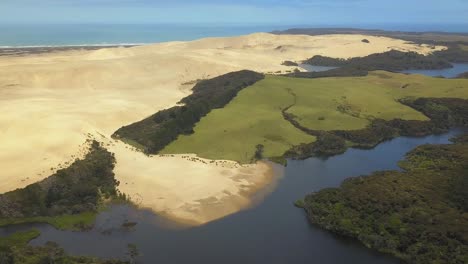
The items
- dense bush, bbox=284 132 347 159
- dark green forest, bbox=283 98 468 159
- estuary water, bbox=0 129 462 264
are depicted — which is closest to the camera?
estuary water, bbox=0 129 462 264

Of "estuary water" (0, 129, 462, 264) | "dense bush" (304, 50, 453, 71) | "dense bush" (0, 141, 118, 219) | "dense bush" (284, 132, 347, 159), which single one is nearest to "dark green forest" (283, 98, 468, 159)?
"dense bush" (284, 132, 347, 159)

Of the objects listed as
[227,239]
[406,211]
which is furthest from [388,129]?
[227,239]

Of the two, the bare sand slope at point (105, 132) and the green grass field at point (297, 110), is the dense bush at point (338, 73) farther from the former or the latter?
the bare sand slope at point (105, 132)

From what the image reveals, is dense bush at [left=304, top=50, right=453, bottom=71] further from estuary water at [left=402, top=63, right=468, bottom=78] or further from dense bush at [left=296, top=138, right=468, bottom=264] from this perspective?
dense bush at [left=296, top=138, right=468, bottom=264]

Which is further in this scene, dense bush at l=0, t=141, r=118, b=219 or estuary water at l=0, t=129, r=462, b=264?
dense bush at l=0, t=141, r=118, b=219

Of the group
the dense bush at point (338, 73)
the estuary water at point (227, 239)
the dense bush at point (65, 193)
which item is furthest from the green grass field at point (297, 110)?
the estuary water at point (227, 239)

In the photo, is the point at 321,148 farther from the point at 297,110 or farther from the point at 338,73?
the point at 338,73
